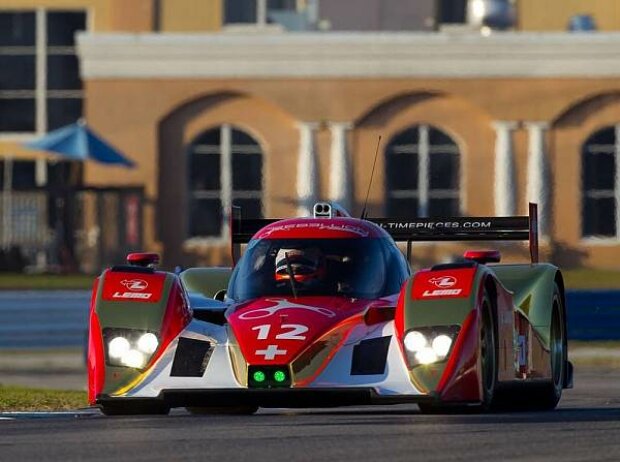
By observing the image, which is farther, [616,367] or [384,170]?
[384,170]

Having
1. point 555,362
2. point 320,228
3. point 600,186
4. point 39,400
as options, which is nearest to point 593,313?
point 39,400

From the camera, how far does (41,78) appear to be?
44.7m

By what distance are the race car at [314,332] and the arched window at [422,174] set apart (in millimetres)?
25881

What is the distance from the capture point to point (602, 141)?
3881cm

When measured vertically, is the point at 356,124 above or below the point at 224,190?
above

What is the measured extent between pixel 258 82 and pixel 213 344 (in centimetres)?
2810

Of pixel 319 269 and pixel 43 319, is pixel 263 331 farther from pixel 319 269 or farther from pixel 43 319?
pixel 43 319

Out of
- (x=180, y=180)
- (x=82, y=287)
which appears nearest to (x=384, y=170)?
(x=180, y=180)

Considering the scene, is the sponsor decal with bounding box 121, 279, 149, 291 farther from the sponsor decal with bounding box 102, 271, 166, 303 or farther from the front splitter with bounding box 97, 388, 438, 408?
the front splitter with bounding box 97, 388, 438, 408

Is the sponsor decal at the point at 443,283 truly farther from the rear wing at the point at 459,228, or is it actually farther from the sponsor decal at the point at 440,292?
the rear wing at the point at 459,228

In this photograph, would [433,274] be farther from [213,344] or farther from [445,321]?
[213,344]

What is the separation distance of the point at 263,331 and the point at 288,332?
0.48ft

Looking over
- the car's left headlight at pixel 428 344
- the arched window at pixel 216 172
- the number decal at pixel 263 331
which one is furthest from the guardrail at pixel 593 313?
the arched window at pixel 216 172

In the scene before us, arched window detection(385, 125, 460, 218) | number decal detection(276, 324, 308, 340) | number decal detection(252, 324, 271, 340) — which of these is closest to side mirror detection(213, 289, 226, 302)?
number decal detection(252, 324, 271, 340)
